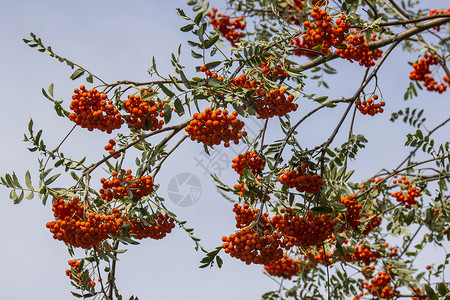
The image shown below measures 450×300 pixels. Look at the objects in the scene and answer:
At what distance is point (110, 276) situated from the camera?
4109 mm

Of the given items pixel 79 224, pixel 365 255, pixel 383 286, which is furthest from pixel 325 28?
pixel 383 286

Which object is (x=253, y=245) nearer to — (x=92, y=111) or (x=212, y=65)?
(x=212, y=65)

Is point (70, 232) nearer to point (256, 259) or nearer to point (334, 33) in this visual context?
point (256, 259)

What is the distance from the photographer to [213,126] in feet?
10.3

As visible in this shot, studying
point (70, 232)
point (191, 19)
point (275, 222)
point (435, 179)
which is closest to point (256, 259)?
point (275, 222)

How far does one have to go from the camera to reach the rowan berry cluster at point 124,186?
3656 mm

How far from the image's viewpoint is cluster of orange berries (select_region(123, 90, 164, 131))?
3.64 m

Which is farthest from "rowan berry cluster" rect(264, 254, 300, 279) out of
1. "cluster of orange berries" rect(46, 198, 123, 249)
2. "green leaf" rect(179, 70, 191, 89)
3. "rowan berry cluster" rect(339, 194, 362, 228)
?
"green leaf" rect(179, 70, 191, 89)

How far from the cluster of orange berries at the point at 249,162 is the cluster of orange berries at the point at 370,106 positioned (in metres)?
1.37

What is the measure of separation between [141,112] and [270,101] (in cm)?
92

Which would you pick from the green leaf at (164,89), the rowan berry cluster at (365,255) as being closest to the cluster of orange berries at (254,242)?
the green leaf at (164,89)

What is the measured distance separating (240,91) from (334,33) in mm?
1087

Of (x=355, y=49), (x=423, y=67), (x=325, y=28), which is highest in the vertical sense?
(x=423, y=67)

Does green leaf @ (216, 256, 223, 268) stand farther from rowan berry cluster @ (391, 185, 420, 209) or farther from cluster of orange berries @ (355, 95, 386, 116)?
rowan berry cluster @ (391, 185, 420, 209)
